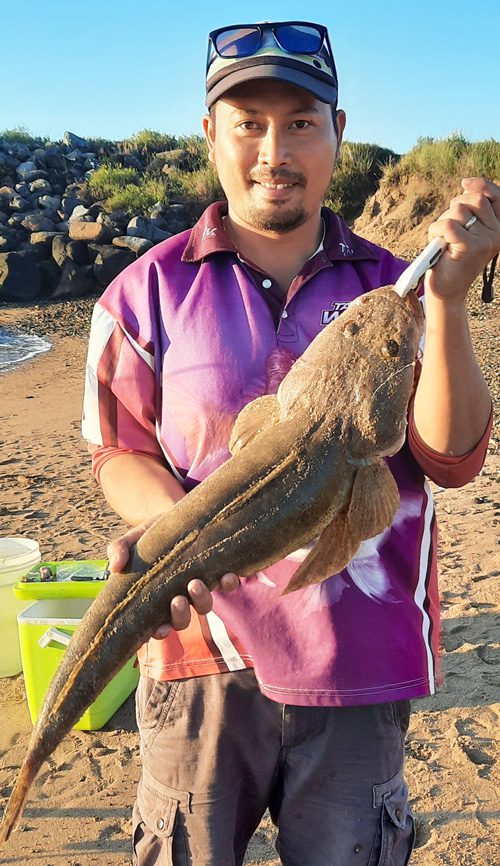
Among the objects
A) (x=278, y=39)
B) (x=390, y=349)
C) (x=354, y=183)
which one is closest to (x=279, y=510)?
(x=390, y=349)

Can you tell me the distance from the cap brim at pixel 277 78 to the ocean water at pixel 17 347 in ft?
54.1

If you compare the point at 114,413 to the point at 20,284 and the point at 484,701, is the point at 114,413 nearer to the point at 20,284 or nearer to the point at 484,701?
the point at 484,701

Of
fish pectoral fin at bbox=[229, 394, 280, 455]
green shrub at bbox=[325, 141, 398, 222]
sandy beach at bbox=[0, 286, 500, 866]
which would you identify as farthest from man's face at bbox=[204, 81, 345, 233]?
green shrub at bbox=[325, 141, 398, 222]

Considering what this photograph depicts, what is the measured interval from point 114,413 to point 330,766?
1461 millimetres

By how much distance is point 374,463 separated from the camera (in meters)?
2.19

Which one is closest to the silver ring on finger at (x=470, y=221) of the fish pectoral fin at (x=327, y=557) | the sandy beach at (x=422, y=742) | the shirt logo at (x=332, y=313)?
the shirt logo at (x=332, y=313)

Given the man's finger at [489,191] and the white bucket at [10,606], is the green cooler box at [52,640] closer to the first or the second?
the white bucket at [10,606]

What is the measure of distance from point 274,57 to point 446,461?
1521mm

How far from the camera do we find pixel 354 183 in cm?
3141

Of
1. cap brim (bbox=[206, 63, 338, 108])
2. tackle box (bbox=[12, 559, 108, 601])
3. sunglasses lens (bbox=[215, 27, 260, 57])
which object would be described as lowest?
tackle box (bbox=[12, 559, 108, 601])

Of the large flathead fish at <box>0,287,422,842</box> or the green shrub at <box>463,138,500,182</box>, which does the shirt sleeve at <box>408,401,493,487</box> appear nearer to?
the large flathead fish at <box>0,287,422,842</box>

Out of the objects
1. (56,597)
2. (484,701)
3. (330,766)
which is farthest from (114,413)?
(484,701)

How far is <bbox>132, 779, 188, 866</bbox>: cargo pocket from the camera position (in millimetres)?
2527

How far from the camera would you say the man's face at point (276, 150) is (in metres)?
2.64
